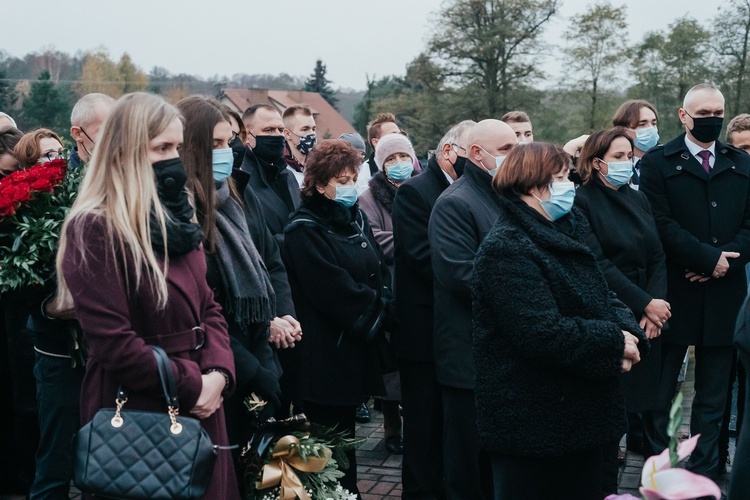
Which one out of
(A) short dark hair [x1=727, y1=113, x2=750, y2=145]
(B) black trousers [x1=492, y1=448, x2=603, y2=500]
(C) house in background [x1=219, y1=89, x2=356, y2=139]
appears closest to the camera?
(B) black trousers [x1=492, y1=448, x2=603, y2=500]

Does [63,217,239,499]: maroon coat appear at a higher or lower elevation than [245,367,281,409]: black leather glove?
higher

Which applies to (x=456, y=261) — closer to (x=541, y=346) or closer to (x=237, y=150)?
(x=541, y=346)

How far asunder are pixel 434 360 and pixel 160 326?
2.17 meters

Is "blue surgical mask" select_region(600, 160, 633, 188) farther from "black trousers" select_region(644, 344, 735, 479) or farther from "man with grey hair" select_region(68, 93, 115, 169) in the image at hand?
"man with grey hair" select_region(68, 93, 115, 169)

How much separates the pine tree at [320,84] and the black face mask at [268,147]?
60.3 m

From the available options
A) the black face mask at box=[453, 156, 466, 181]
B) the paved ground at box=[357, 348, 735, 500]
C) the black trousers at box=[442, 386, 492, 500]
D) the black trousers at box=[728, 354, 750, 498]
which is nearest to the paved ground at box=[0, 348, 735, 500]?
the paved ground at box=[357, 348, 735, 500]

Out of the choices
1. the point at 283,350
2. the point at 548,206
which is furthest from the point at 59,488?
the point at 548,206

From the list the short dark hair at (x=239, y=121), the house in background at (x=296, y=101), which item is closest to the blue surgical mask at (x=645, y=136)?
the short dark hair at (x=239, y=121)

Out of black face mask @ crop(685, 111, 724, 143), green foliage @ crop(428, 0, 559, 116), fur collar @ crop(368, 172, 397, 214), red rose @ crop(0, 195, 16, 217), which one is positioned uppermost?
green foliage @ crop(428, 0, 559, 116)

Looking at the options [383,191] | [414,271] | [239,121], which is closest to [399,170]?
[383,191]

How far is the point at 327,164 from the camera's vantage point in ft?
15.9

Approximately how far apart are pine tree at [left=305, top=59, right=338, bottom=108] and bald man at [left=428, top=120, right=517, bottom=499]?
61509 millimetres

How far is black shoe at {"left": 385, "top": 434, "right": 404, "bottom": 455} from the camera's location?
252 inches

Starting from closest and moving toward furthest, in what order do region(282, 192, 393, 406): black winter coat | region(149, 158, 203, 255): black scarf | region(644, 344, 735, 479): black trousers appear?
region(149, 158, 203, 255): black scarf → region(282, 192, 393, 406): black winter coat → region(644, 344, 735, 479): black trousers
